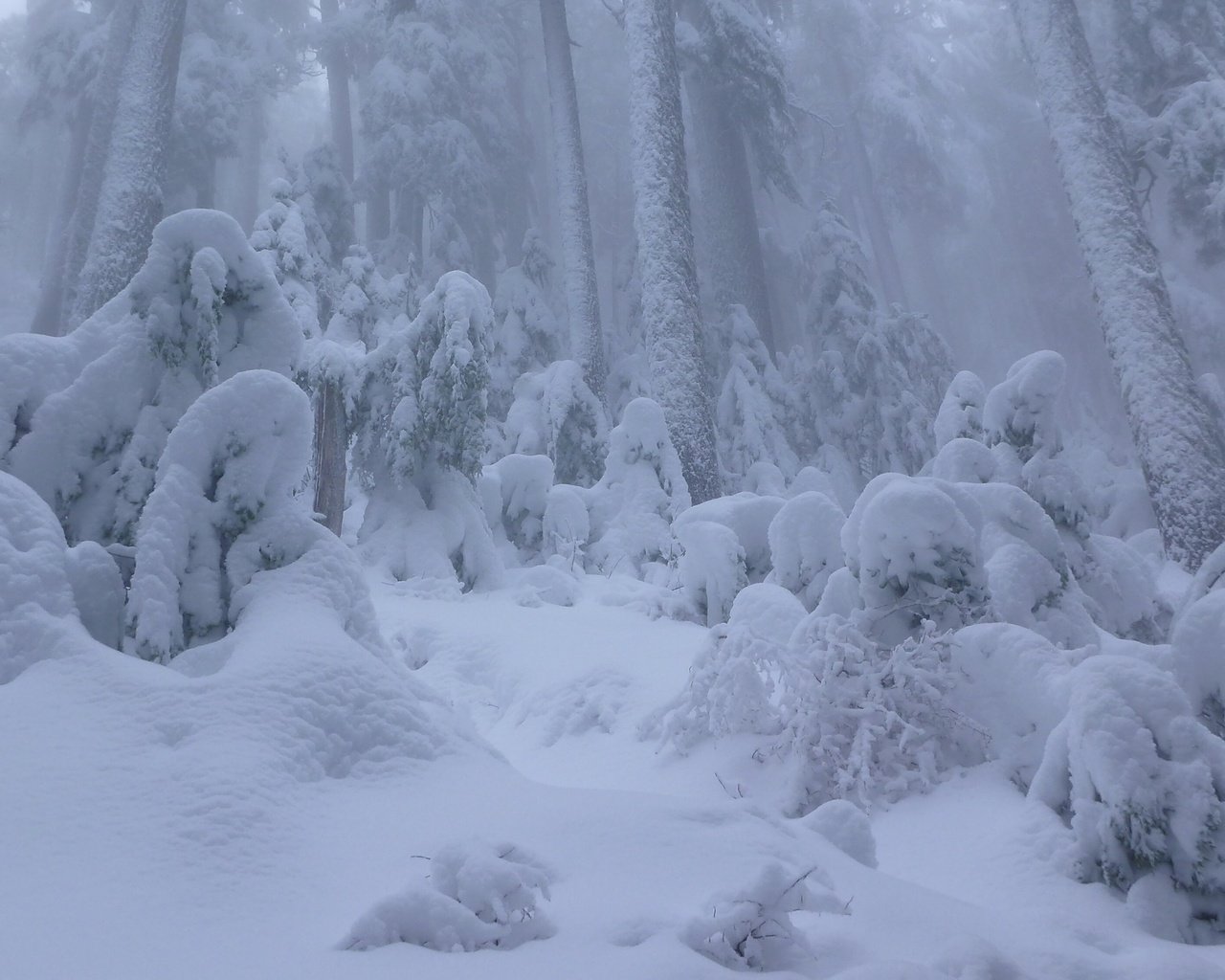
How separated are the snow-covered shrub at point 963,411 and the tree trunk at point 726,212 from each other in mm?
7548

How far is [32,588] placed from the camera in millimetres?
2715

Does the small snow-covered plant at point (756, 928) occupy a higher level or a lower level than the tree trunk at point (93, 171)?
lower

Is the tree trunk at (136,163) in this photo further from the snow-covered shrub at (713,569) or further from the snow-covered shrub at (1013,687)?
the snow-covered shrub at (1013,687)

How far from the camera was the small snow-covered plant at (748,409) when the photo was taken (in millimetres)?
14094

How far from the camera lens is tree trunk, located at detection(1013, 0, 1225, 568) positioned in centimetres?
823

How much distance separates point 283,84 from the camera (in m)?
21.7

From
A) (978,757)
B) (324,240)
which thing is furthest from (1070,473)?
(324,240)

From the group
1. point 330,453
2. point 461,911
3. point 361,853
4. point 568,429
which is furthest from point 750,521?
point 568,429

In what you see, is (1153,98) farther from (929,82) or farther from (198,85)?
(198,85)

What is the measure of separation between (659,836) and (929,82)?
28080mm

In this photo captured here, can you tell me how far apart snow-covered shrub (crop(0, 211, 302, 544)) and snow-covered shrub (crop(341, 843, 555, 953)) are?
2544mm

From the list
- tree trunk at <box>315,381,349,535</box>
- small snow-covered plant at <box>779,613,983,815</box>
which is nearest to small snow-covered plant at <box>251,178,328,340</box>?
tree trunk at <box>315,381,349,535</box>

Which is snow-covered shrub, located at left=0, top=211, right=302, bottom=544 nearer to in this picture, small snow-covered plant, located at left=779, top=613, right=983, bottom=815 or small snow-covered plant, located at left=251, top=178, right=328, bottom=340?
small snow-covered plant, located at left=779, top=613, right=983, bottom=815

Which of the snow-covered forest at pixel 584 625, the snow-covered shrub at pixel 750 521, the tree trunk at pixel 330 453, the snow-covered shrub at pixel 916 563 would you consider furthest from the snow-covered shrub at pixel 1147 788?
the tree trunk at pixel 330 453
